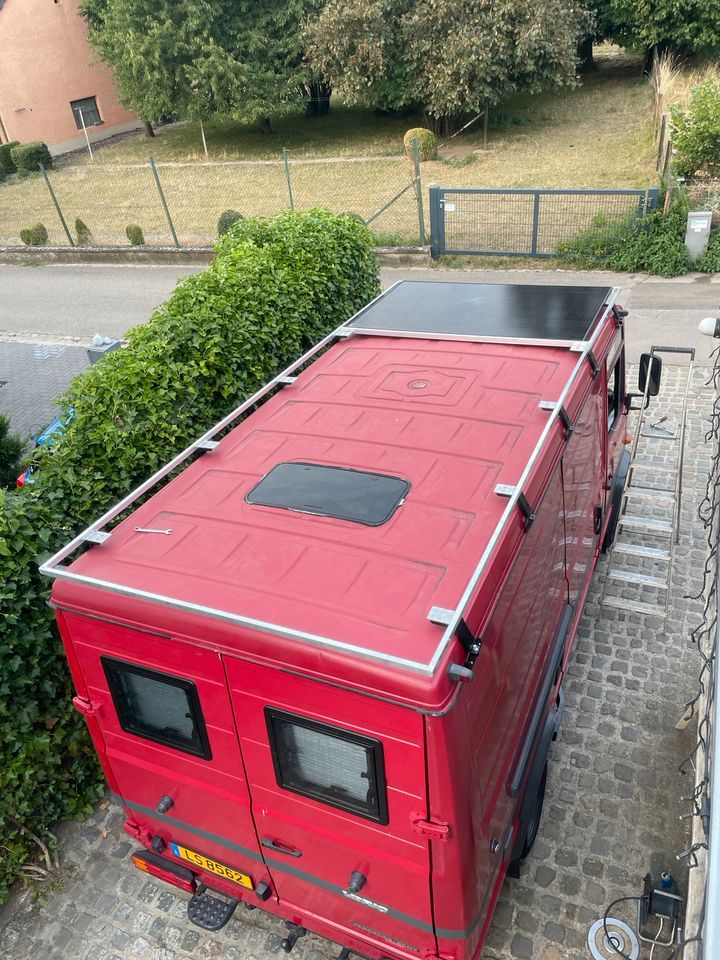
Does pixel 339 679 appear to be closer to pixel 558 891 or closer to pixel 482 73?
pixel 558 891

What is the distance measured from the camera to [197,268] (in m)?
16.8

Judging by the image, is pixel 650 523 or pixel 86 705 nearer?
pixel 86 705

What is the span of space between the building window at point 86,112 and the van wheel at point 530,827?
36.7 metres

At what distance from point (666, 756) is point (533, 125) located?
27.6m

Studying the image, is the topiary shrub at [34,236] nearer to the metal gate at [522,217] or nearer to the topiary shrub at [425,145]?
the metal gate at [522,217]

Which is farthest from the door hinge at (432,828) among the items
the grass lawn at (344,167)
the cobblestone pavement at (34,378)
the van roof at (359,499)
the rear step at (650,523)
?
the grass lawn at (344,167)

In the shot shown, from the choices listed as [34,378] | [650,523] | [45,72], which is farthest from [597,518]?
[45,72]

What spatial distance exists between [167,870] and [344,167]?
22327mm

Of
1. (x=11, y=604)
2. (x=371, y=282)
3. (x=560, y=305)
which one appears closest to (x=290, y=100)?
(x=371, y=282)

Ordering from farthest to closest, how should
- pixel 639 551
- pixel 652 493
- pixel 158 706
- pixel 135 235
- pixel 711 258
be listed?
1. pixel 135 235
2. pixel 711 258
3. pixel 652 493
4. pixel 639 551
5. pixel 158 706

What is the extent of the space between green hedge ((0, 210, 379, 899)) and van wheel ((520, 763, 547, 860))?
3.06 metres

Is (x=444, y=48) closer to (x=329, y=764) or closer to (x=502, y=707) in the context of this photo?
(x=502, y=707)

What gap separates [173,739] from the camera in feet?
11.2

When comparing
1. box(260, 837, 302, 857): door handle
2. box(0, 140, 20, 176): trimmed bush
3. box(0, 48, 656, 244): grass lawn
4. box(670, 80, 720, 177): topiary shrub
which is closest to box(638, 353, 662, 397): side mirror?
box(260, 837, 302, 857): door handle
